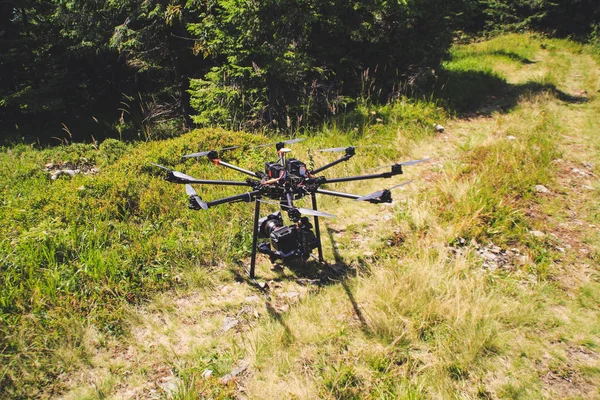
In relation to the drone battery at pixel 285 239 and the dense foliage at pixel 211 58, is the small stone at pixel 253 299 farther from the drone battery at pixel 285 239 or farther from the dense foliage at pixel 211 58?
the dense foliage at pixel 211 58

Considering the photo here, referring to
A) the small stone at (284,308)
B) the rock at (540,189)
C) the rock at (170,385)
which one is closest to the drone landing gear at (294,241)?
the small stone at (284,308)

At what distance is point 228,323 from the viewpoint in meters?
3.96

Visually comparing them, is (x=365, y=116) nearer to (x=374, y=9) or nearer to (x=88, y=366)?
(x=374, y=9)

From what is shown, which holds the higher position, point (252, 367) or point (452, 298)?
point (452, 298)

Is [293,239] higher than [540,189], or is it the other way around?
[293,239]

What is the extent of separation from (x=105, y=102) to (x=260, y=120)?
11680 mm

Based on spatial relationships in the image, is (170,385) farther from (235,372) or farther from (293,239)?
(293,239)

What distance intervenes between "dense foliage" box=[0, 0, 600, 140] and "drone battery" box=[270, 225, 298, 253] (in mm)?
4587

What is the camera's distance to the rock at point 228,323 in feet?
12.8

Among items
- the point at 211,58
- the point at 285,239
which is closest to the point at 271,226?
the point at 285,239

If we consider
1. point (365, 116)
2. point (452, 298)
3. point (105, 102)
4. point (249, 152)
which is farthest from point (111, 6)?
point (452, 298)

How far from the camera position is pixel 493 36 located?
920 inches

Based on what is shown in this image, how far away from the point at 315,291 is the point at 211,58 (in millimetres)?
9242

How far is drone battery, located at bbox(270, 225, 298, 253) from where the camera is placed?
13.8 ft
